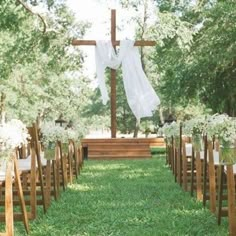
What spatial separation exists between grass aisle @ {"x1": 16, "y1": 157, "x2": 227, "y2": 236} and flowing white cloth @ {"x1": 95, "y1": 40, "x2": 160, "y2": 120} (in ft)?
19.6

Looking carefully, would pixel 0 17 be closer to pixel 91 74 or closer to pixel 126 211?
pixel 126 211

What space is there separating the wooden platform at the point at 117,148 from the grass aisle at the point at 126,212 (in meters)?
5.79

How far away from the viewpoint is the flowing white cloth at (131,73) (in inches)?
582

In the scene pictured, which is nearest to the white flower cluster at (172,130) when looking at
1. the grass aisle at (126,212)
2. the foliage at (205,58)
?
the grass aisle at (126,212)

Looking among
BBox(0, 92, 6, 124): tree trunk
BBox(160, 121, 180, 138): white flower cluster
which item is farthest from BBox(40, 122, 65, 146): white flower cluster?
BBox(0, 92, 6, 124): tree trunk

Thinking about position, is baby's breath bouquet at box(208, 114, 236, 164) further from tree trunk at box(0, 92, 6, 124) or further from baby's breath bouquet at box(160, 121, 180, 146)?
tree trunk at box(0, 92, 6, 124)

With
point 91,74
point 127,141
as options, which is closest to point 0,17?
point 127,141

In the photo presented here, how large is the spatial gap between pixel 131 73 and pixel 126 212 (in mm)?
9378

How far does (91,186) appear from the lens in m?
8.41

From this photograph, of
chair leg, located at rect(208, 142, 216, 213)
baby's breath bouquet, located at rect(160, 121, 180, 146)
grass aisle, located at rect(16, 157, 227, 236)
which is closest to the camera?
grass aisle, located at rect(16, 157, 227, 236)

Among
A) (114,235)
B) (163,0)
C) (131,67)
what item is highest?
(163,0)

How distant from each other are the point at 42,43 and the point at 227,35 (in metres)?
5.51

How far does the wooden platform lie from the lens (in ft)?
49.2

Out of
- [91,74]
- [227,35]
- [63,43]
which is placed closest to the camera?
[227,35]
